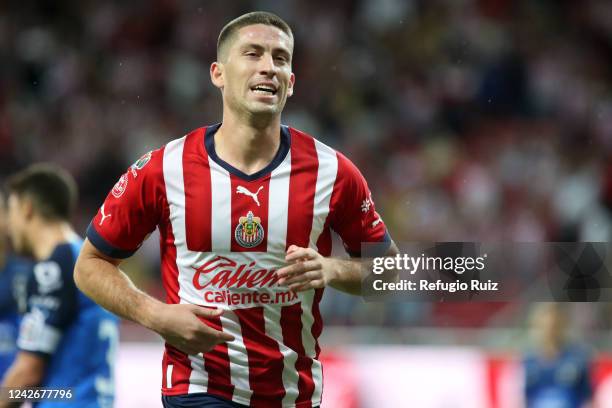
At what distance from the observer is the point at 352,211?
12.4ft

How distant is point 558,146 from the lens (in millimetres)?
9617

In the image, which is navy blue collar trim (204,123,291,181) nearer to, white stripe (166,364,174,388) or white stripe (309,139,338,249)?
white stripe (309,139,338,249)

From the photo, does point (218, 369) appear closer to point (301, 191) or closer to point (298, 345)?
point (298, 345)

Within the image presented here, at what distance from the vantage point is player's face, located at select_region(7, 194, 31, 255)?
4734mm

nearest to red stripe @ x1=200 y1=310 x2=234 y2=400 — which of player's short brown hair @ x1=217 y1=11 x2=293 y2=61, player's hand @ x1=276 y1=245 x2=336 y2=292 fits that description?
player's hand @ x1=276 y1=245 x2=336 y2=292

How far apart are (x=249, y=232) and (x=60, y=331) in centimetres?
129

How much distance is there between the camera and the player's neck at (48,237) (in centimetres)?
458

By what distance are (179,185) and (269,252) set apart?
409 mm

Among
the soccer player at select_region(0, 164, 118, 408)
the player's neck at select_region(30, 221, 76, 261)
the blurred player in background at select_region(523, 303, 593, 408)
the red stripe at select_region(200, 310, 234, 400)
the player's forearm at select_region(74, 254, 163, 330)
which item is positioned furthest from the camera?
the blurred player in background at select_region(523, 303, 593, 408)

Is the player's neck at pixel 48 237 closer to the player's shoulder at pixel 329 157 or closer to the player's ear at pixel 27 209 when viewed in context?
the player's ear at pixel 27 209

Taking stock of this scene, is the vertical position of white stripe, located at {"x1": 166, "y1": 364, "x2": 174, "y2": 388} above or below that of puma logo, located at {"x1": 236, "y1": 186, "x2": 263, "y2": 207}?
below

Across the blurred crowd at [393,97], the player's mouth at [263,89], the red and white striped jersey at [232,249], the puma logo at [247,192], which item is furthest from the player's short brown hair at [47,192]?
the blurred crowd at [393,97]

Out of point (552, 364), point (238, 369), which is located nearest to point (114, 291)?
point (238, 369)

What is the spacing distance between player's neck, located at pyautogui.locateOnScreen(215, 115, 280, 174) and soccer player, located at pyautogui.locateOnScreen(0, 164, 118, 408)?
1.18 metres
